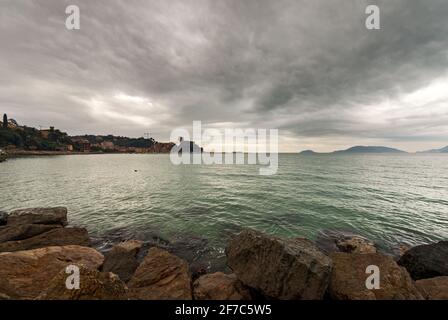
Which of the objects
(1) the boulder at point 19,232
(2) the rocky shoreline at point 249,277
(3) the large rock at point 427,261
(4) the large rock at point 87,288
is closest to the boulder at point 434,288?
(2) the rocky shoreline at point 249,277

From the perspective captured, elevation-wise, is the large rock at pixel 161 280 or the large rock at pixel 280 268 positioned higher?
the large rock at pixel 280 268

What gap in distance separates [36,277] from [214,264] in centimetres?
793

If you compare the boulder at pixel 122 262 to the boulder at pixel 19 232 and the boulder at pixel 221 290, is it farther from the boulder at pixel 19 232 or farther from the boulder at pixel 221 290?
the boulder at pixel 19 232

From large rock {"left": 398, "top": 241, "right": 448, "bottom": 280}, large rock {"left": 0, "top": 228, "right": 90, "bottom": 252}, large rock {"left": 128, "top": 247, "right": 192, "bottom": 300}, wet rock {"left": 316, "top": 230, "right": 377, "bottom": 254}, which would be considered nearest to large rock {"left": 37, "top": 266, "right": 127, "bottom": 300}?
large rock {"left": 128, "top": 247, "right": 192, "bottom": 300}

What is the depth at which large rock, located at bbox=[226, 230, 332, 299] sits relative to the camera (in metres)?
6.01

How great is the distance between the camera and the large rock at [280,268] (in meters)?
6.01

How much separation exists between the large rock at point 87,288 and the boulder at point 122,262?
4851 mm

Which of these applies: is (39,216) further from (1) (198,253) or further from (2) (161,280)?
(2) (161,280)

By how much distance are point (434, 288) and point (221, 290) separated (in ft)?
27.1

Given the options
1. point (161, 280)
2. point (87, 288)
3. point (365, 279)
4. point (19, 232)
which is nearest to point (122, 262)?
point (161, 280)

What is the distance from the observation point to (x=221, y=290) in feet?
23.2
